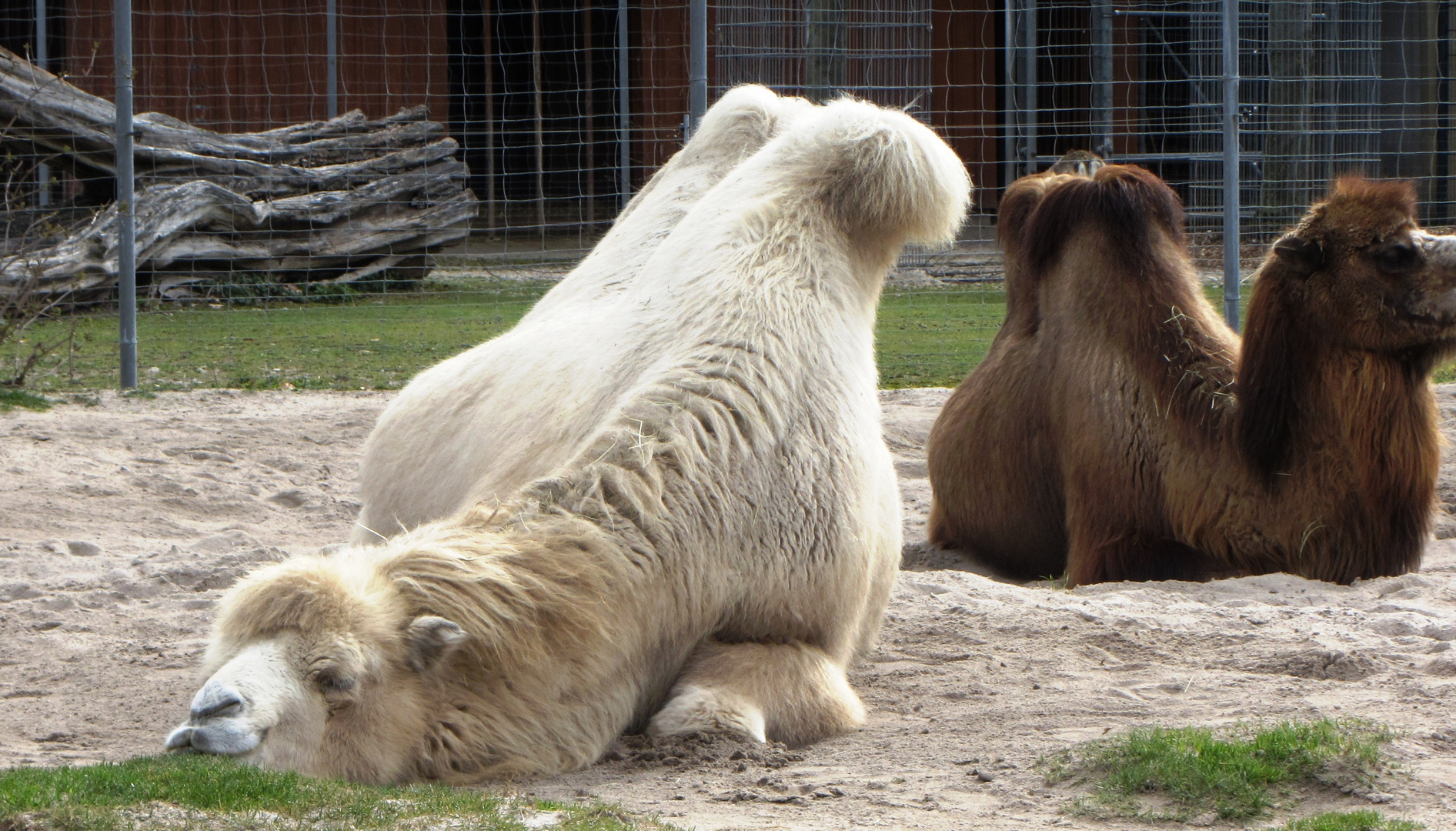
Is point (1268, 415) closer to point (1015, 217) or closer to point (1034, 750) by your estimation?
point (1015, 217)

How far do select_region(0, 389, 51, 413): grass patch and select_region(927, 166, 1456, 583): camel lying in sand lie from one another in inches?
183

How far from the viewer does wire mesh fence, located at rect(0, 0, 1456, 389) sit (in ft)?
37.0

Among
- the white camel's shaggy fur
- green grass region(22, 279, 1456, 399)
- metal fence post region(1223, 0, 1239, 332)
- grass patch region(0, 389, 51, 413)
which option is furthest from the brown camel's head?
grass patch region(0, 389, 51, 413)

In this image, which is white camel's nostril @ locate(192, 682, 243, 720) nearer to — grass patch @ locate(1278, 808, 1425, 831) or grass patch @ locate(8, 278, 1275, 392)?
grass patch @ locate(1278, 808, 1425, 831)

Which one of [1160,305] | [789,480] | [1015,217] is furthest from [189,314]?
[789,480]

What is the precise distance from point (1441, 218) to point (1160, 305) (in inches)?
403

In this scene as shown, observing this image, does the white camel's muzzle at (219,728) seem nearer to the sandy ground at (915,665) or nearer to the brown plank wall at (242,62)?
the sandy ground at (915,665)

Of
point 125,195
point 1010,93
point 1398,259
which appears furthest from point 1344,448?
point 1010,93

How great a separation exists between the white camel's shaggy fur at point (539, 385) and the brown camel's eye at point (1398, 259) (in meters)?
1.88

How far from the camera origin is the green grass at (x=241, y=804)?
2.66 meters

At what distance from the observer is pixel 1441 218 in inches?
570

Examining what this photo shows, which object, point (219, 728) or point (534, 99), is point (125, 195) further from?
point (534, 99)

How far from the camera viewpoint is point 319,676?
2.89 metres

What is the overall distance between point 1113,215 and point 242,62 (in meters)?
13.5
